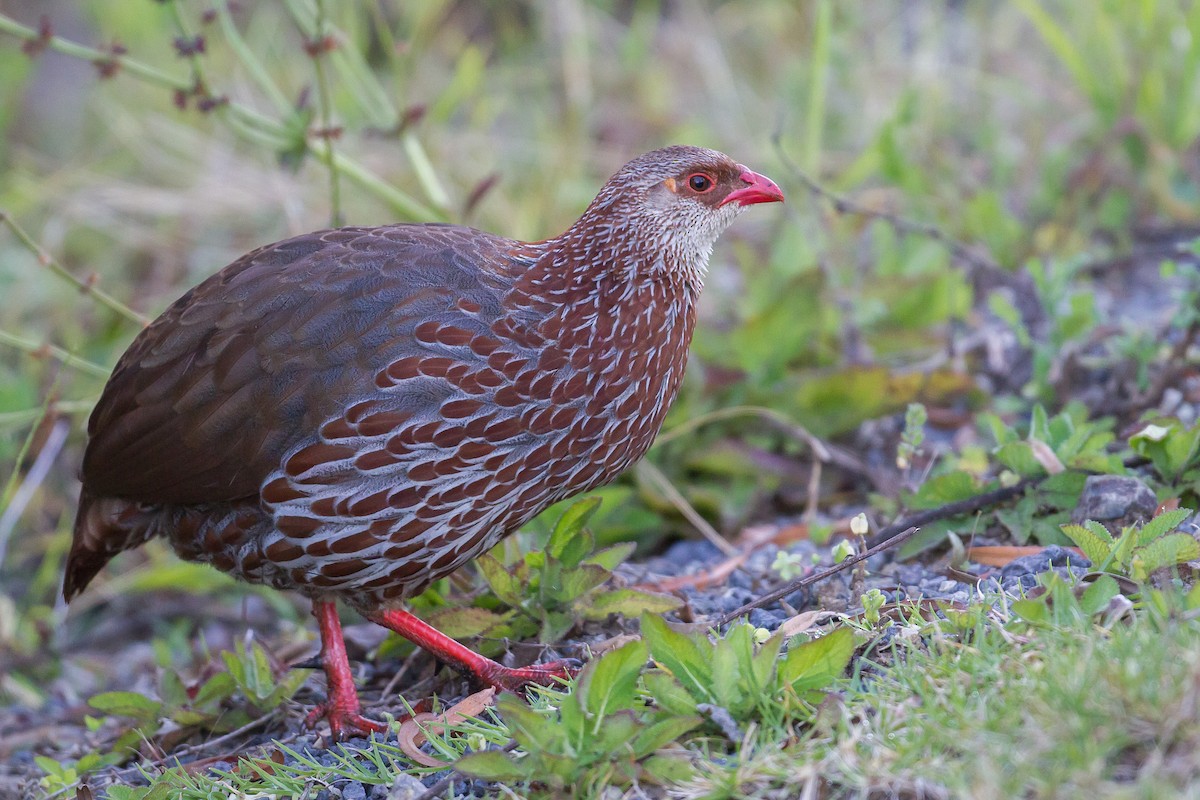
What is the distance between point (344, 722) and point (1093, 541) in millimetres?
1954

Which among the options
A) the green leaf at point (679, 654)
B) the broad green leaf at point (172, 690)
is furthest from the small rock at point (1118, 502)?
the broad green leaf at point (172, 690)

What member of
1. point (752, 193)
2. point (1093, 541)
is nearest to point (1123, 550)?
point (1093, 541)

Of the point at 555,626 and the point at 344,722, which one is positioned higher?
the point at 555,626

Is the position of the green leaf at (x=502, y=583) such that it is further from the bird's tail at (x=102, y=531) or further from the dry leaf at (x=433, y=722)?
the bird's tail at (x=102, y=531)

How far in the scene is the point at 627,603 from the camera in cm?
350

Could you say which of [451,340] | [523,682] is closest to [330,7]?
[451,340]

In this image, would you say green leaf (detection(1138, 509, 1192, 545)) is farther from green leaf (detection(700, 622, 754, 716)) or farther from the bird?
the bird

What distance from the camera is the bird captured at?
132 inches

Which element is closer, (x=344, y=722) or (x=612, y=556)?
(x=344, y=722)

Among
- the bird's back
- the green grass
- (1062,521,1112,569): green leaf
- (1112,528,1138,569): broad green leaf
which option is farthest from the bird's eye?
(1112,528,1138,569): broad green leaf

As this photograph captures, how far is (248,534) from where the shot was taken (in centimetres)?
354

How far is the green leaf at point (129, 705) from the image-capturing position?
3.63 meters

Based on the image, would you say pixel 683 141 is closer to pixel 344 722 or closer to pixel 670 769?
pixel 344 722

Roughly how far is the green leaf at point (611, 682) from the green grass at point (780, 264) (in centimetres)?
20
